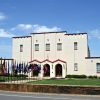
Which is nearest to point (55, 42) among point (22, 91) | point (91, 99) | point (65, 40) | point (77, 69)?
point (65, 40)

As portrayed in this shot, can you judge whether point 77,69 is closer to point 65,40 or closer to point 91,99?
point 65,40

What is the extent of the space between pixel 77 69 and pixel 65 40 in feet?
18.1

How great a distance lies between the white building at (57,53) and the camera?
60.2m

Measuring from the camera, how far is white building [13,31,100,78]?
60.2 metres

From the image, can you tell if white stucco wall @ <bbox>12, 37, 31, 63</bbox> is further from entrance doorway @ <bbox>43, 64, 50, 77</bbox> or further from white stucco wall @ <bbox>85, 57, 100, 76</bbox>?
white stucco wall @ <bbox>85, 57, 100, 76</bbox>

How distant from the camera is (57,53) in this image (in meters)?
62.8

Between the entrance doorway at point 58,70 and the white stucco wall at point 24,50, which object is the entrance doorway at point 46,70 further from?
the white stucco wall at point 24,50

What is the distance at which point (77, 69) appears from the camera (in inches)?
2388

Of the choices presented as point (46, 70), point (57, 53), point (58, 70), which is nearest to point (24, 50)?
point (46, 70)

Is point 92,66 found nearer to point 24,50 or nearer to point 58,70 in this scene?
point 58,70

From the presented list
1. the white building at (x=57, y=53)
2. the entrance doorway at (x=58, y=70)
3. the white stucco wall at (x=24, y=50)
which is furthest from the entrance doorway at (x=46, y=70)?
the white stucco wall at (x=24, y=50)

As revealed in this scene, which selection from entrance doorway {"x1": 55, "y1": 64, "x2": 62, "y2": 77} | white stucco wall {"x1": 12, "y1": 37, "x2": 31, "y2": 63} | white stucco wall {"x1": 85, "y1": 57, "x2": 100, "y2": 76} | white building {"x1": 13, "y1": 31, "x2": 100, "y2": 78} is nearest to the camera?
white stucco wall {"x1": 85, "y1": 57, "x2": 100, "y2": 76}

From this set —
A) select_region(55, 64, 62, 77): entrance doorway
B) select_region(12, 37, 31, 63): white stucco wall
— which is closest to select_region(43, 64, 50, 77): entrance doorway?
select_region(55, 64, 62, 77): entrance doorway

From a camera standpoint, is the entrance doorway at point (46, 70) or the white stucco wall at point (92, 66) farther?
the entrance doorway at point (46, 70)
